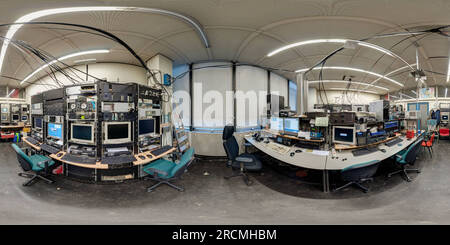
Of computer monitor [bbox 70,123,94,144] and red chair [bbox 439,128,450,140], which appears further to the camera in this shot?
red chair [bbox 439,128,450,140]

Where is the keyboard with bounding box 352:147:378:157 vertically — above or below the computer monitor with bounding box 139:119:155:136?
below

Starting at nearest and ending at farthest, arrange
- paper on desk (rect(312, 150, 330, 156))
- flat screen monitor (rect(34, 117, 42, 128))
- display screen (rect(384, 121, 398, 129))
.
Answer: paper on desk (rect(312, 150, 330, 156)) < display screen (rect(384, 121, 398, 129)) < flat screen monitor (rect(34, 117, 42, 128))

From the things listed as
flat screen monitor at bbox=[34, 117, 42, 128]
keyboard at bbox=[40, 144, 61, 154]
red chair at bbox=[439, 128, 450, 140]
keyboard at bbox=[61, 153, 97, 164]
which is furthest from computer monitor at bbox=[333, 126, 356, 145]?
red chair at bbox=[439, 128, 450, 140]

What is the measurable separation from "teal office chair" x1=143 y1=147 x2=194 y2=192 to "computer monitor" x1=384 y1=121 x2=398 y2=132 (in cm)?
410

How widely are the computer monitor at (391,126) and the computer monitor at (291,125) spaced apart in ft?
6.48

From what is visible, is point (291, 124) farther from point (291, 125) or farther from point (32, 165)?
point (32, 165)

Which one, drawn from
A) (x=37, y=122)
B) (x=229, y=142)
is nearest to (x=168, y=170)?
(x=229, y=142)

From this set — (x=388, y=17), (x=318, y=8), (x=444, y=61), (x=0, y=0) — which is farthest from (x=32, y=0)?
(x=444, y=61)

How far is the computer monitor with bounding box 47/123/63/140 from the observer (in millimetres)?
2832

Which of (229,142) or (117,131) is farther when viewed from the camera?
(229,142)

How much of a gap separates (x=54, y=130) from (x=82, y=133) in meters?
1.04

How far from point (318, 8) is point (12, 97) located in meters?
11.6

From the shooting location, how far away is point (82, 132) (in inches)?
99.7

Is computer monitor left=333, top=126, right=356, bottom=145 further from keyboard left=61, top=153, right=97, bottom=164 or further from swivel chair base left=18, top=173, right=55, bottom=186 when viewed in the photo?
swivel chair base left=18, top=173, right=55, bottom=186
